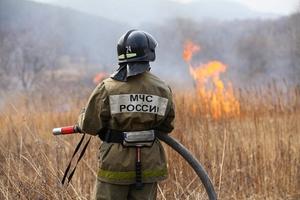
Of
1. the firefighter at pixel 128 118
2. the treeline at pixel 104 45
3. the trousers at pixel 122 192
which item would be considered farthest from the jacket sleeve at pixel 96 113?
the treeline at pixel 104 45

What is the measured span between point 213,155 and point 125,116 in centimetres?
229

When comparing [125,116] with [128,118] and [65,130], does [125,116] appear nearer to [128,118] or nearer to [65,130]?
[128,118]

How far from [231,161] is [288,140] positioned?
738 mm

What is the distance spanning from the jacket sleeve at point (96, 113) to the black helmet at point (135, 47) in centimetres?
24

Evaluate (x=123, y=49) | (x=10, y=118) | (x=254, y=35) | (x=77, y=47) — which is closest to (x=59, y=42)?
(x=77, y=47)

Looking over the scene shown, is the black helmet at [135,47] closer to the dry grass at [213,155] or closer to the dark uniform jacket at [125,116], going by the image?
the dark uniform jacket at [125,116]

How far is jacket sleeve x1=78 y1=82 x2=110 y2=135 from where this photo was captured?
2.96 meters

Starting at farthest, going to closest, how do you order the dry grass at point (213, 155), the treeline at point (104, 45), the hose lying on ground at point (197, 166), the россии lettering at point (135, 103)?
1. the treeline at point (104, 45)
2. the dry grass at point (213, 155)
3. the hose lying on ground at point (197, 166)
4. the россии lettering at point (135, 103)

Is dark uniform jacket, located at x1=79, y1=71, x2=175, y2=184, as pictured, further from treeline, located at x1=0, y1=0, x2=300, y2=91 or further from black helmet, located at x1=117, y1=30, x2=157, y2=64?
treeline, located at x1=0, y1=0, x2=300, y2=91

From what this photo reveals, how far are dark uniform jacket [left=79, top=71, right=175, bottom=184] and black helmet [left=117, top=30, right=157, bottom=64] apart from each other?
0.12 metres

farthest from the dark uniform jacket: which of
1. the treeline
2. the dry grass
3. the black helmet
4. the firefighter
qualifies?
the treeline

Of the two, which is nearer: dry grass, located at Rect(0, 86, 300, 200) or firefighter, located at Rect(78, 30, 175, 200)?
firefighter, located at Rect(78, 30, 175, 200)

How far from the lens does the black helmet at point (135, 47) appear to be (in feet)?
9.75

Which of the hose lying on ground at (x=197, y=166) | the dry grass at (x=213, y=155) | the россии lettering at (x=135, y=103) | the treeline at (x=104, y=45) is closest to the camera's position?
the россии lettering at (x=135, y=103)
